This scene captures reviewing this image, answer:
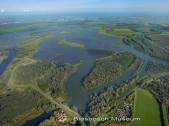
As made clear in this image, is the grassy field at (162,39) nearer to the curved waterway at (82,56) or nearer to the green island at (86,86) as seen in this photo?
the green island at (86,86)

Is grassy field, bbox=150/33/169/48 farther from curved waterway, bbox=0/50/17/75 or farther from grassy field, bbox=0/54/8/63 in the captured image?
grassy field, bbox=0/54/8/63

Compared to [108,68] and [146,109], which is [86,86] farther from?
[146,109]

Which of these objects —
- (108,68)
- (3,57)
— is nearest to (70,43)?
(3,57)

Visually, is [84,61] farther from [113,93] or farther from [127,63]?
[113,93]

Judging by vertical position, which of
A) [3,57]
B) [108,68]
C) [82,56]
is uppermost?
[108,68]

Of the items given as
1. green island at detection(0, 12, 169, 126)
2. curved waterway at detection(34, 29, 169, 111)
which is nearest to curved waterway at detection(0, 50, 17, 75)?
green island at detection(0, 12, 169, 126)

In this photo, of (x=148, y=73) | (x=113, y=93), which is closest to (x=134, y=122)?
(x=113, y=93)
